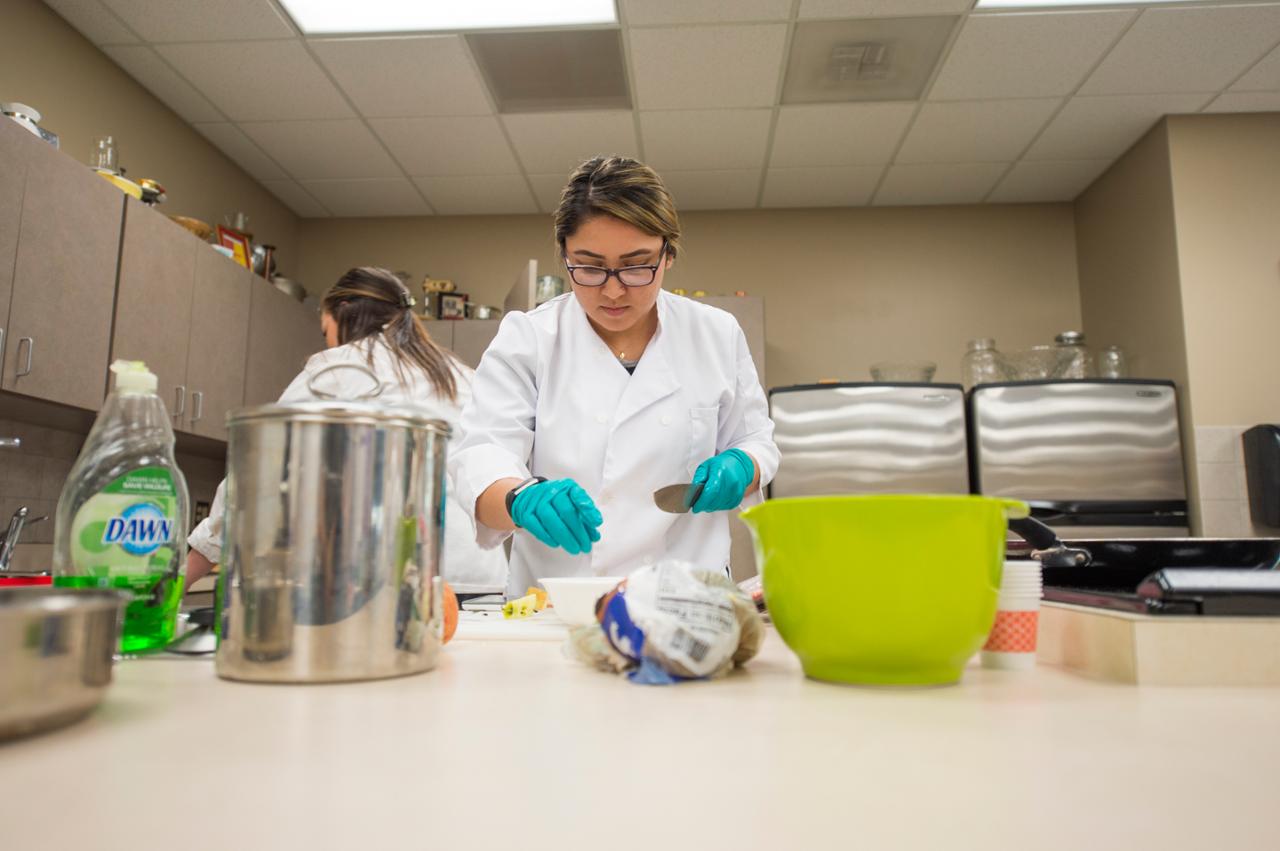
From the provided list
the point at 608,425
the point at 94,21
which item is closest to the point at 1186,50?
the point at 608,425

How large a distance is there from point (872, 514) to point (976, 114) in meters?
3.35

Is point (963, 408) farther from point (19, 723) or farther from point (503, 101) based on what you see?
point (19, 723)

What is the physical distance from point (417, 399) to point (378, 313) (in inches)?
12.6

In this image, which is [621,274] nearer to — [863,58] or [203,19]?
[863,58]

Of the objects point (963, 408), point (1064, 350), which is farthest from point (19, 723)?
point (1064, 350)

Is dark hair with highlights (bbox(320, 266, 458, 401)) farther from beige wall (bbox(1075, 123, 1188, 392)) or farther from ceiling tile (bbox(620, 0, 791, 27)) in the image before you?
beige wall (bbox(1075, 123, 1188, 392))

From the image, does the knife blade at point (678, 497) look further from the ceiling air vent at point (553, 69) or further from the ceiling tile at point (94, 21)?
the ceiling tile at point (94, 21)

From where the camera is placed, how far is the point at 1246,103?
334 cm

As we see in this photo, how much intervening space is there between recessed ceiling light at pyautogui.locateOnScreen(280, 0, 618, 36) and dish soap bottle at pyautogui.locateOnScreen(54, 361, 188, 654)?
94.3 inches

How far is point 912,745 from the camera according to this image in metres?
0.37

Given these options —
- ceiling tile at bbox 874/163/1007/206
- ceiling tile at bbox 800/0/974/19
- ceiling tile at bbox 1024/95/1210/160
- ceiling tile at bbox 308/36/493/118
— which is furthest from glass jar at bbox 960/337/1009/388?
ceiling tile at bbox 308/36/493/118

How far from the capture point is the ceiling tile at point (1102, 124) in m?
3.27

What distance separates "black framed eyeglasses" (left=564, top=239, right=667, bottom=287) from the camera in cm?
147

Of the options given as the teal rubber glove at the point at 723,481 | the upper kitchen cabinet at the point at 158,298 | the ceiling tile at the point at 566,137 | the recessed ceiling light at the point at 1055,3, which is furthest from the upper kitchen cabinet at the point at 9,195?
the recessed ceiling light at the point at 1055,3
